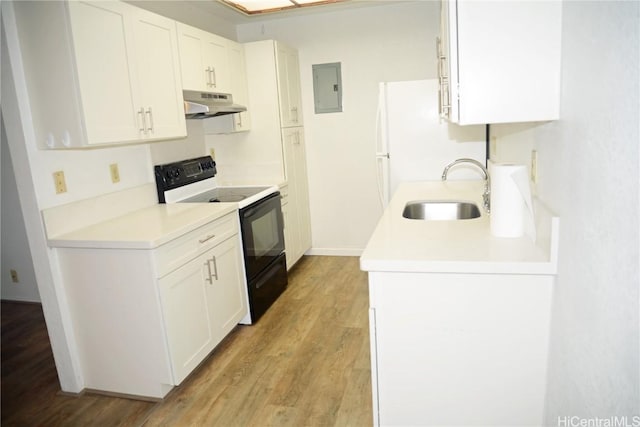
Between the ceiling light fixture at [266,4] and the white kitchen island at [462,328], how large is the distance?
2.60 m

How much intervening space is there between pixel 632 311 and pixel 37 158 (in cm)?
244

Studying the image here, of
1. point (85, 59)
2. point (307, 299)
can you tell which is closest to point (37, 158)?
point (85, 59)

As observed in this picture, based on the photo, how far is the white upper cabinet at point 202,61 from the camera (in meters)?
2.83

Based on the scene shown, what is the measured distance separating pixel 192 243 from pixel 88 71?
3.26 feet

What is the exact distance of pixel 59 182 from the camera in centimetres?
224

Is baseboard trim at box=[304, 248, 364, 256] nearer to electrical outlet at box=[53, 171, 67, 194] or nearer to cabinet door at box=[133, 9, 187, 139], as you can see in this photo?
cabinet door at box=[133, 9, 187, 139]

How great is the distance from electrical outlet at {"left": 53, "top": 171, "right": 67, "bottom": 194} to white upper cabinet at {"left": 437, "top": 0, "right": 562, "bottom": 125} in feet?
6.61

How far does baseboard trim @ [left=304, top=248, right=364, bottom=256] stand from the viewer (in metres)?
4.45

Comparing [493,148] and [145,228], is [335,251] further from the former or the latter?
[145,228]

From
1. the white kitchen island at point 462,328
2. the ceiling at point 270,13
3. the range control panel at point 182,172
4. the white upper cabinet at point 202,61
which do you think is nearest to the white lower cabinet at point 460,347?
the white kitchen island at point 462,328

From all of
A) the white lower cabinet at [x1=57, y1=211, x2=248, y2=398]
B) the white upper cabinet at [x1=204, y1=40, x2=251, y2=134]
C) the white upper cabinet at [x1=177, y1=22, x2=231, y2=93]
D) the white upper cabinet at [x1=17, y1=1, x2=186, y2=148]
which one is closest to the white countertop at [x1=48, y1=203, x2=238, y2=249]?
the white lower cabinet at [x1=57, y1=211, x2=248, y2=398]

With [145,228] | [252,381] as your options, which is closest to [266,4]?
[145,228]

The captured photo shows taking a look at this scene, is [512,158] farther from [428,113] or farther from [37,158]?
[37,158]

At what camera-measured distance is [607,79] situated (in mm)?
912
